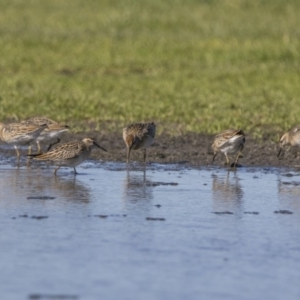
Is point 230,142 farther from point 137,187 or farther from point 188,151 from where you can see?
point 137,187

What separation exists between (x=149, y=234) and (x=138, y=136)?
436 cm

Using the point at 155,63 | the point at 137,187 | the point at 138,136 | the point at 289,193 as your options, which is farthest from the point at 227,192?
the point at 155,63

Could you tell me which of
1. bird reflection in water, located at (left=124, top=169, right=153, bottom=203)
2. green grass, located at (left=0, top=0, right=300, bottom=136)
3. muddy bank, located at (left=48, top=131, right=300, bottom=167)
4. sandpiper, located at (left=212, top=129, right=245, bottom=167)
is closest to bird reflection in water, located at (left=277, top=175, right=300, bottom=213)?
sandpiper, located at (left=212, top=129, right=245, bottom=167)

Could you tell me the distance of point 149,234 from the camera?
28.6 feet

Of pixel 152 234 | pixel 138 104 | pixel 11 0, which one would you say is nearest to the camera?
→ pixel 152 234

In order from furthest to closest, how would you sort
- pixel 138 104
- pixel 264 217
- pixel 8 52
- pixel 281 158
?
pixel 8 52
pixel 138 104
pixel 281 158
pixel 264 217

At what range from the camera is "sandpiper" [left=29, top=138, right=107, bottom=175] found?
11.9 m

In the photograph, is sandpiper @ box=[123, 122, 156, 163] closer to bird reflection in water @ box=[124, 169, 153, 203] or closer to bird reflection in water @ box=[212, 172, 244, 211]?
bird reflection in water @ box=[124, 169, 153, 203]

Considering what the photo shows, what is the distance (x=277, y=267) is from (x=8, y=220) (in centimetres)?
269

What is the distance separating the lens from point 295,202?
10375 millimetres

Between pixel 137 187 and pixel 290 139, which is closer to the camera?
pixel 137 187

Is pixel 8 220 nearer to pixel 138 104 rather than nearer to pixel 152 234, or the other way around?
pixel 152 234

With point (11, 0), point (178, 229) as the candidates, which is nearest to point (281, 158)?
point (178, 229)

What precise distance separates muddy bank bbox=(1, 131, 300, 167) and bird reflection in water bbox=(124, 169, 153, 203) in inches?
43.7
